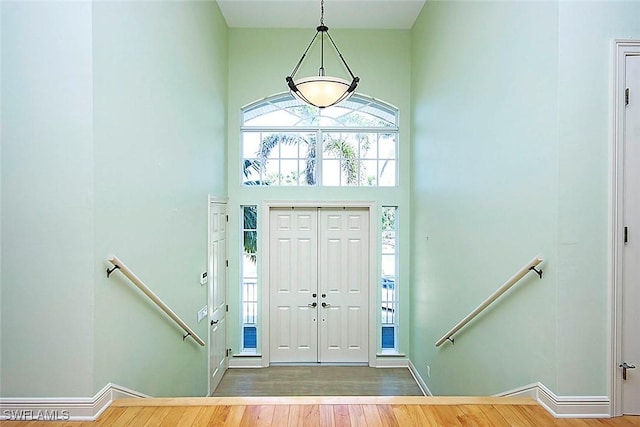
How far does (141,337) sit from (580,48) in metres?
3.39

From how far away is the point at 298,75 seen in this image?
5770 millimetres

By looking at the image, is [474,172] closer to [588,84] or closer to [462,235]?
[462,235]

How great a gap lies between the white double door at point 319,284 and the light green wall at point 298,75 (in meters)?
0.37

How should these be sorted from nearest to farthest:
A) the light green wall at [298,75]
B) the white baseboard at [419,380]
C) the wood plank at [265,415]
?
the wood plank at [265,415]
the white baseboard at [419,380]
the light green wall at [298,75]

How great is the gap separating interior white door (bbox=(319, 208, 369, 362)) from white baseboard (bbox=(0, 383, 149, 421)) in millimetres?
3808

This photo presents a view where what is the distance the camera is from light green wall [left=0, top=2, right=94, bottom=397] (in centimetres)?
229

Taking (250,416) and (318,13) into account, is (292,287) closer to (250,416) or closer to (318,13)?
(250,416)

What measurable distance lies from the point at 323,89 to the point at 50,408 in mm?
3080

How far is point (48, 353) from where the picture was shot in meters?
2.34

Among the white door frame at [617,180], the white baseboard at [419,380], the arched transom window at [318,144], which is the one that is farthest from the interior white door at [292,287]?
the white door frame at [617,180]

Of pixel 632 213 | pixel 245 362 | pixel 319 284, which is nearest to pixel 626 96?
pixel 632 213

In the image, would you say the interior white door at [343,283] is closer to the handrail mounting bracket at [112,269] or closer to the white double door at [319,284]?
the white double door at [319,284]

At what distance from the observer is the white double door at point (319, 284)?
19.3 ft

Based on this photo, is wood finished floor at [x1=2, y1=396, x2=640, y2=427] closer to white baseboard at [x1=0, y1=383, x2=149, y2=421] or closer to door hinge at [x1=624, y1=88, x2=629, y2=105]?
white baseboard at [x1=0, y1=383, x2=149, y2=421]
